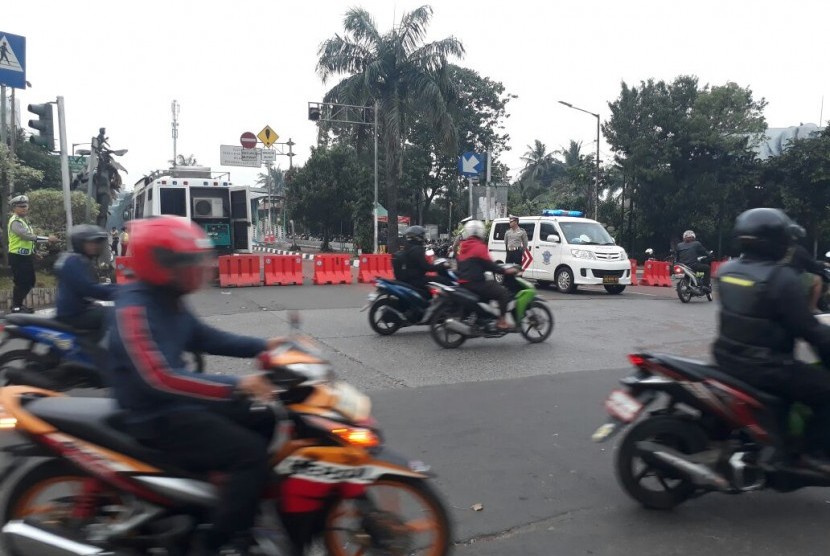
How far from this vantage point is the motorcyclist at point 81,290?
5906mm

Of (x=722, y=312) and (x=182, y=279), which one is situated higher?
(x=182, y=279)

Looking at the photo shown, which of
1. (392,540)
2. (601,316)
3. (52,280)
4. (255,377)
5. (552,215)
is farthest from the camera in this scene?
(552,215)

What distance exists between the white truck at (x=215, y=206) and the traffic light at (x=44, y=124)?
Result: 8.60 meters

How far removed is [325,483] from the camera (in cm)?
289

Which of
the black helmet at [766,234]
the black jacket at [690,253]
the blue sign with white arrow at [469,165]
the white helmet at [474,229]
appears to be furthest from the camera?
the blue sign with white arrow at [469,165]

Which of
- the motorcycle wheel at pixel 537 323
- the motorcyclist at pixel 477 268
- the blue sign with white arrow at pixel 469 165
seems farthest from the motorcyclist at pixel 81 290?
the blue sign with white arrow at pixel 469 165

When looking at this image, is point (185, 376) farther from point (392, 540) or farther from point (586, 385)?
point (586, 385)

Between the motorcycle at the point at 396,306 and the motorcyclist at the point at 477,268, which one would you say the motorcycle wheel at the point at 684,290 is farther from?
the motorcyclist at the point at 477,268

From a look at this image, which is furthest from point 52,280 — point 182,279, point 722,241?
point 722,241

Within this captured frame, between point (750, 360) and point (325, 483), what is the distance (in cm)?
241

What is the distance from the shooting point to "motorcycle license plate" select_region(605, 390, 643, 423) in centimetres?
393

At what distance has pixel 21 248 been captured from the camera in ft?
32.4

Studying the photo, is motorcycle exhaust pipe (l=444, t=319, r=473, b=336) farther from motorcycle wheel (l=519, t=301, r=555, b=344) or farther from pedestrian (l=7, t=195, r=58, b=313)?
pedestrian (l=7, t=195, r=58, b=313)

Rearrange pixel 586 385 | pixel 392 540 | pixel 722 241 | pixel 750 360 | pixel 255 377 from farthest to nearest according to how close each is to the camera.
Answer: pixel 722 241, pixel 586 385, pixel 750 360, pixel 392 540, pixel 255 377
